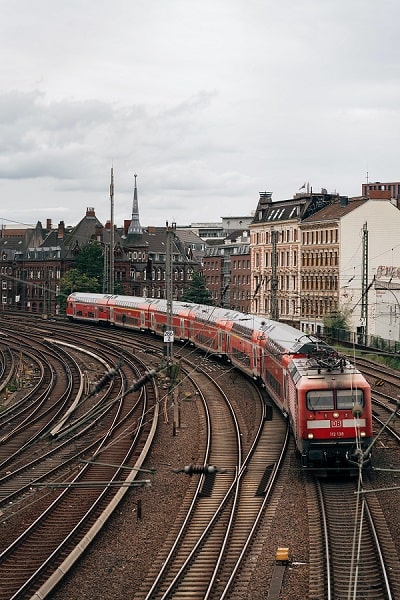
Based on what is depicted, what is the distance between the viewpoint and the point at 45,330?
8394 centimetres

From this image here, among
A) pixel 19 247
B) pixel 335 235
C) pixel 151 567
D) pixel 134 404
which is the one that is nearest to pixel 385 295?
pixel 335 235

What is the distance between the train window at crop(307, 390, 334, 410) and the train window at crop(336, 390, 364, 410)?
0.22 m

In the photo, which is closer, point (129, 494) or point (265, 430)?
point (129, 494)

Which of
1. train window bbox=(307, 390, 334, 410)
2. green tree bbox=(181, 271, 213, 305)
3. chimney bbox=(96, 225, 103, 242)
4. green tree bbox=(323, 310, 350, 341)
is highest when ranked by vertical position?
chimney bbox=(96, 225, 103, 242)

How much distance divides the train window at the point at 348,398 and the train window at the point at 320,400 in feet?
0.73

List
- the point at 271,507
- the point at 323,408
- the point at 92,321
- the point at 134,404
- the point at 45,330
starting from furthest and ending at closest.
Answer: the point at 92,321 → the point at 45,330 → the point at 134,404 → the point at 323,408 → the point at 271,507

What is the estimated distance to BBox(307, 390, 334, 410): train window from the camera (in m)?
28.1

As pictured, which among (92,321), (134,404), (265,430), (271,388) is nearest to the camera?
(265,430)

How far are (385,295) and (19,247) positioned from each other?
81.7 m

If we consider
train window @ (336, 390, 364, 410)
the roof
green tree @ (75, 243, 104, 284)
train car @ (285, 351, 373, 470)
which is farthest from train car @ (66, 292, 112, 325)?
train window @ (336, 390, 364, 410)

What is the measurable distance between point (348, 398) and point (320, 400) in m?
0.78

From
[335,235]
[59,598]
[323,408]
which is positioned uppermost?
[335,235]

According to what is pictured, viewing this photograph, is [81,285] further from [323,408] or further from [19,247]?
[323,408]

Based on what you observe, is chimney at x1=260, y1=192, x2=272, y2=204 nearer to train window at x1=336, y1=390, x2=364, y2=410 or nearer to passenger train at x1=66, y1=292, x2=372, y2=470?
passenger train at x1=66, y1=292, x2=372, y2=470
